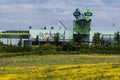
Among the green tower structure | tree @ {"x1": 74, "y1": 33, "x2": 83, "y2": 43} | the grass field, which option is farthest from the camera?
the green tower structure

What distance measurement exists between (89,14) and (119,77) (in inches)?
5590

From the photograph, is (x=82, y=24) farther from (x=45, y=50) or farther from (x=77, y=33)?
(x=45, y=50)

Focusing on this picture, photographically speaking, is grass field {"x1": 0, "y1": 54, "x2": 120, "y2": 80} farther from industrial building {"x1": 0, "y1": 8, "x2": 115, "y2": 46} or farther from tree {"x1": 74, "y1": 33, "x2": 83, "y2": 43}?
industrial building {"x1": 0, "y1": 8, "x2": 115, "y2": 46}

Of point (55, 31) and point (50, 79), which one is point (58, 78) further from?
point (55, 31)

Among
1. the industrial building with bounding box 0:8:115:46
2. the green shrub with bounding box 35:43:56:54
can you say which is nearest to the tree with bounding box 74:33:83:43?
the industrial building with bounding box 0:8:115:46

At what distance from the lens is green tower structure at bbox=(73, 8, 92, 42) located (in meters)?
170

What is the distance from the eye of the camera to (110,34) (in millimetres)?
172500

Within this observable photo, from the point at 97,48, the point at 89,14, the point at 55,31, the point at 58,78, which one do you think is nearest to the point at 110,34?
the point at 89,14

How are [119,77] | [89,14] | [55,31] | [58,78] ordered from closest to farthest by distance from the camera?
[119,77] < [58,78] < [89,14] < [55,31]

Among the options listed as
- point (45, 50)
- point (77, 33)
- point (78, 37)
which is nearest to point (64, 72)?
point (45, 50)

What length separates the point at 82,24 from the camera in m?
171

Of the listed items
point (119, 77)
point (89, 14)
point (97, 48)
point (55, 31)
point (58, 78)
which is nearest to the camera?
point (119, 77)

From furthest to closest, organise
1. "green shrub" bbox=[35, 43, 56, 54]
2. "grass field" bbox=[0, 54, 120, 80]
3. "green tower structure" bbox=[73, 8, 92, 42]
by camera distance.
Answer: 1. "green tower structure" bbox=[73, 8, 92, 42]
2. "green shrub" bbox=[35, 43, 56, 54]
3. "grass field" bbox=[0, 54, 120, 80]

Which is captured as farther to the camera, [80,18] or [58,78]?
[80,18]
